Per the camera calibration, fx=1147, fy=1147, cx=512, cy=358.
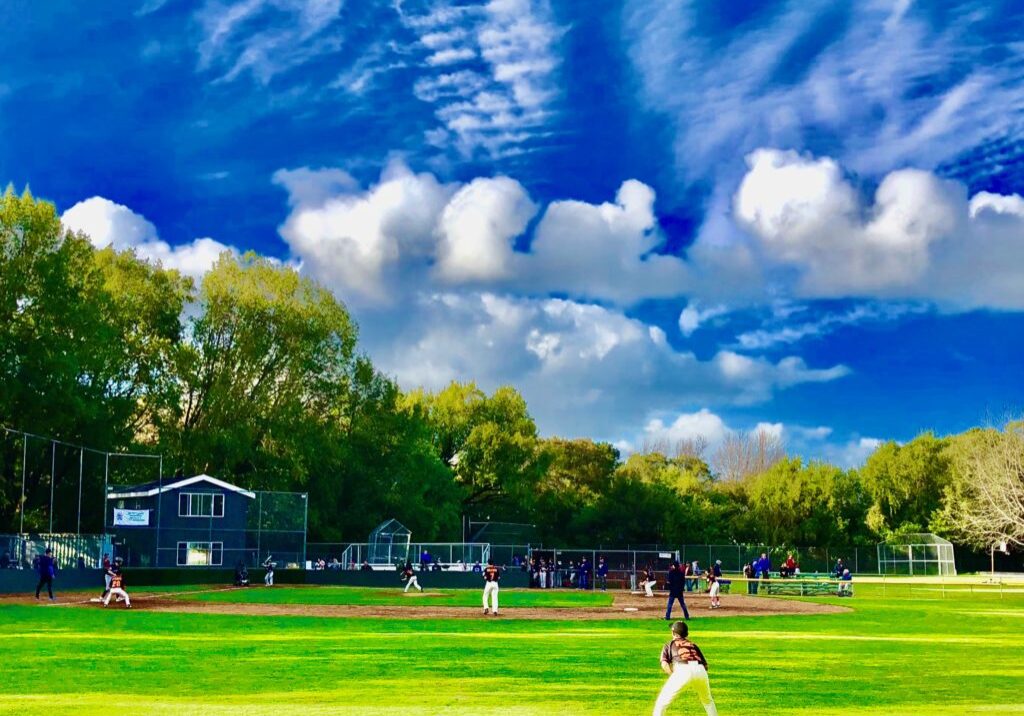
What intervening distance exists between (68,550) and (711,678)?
148 feet

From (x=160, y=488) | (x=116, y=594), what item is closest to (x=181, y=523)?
(x=160, y=488)

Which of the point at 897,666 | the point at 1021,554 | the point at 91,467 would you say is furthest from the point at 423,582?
the point at 1021,554

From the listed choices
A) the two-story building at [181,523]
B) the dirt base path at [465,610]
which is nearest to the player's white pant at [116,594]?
the dirt base path at [465,610]

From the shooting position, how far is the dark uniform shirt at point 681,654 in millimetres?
13195

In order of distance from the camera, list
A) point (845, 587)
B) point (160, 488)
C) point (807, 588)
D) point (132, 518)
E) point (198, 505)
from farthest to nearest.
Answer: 1. point (198, 505)
2. point (132, 518)
3. point (160, 488)
4. point (807, 588)
5. point (845, 587)

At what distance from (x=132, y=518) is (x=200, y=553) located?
13.9 feet

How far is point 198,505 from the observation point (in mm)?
65188

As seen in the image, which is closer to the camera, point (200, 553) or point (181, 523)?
point (181, 523)

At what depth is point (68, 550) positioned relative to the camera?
56531 mm

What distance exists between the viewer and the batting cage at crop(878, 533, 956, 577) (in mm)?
83125

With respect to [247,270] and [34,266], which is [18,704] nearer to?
[34,266]

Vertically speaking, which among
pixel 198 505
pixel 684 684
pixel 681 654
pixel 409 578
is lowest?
pixel 409 578

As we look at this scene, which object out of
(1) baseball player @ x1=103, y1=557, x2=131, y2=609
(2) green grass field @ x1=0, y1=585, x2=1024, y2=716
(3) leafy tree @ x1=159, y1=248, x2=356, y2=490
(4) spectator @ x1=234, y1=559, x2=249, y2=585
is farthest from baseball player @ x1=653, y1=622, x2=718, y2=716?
(3) leafy tree @ x1=159, y1=248, x2=356, y2=490

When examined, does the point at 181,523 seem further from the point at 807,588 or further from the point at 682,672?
the point at 682,672
